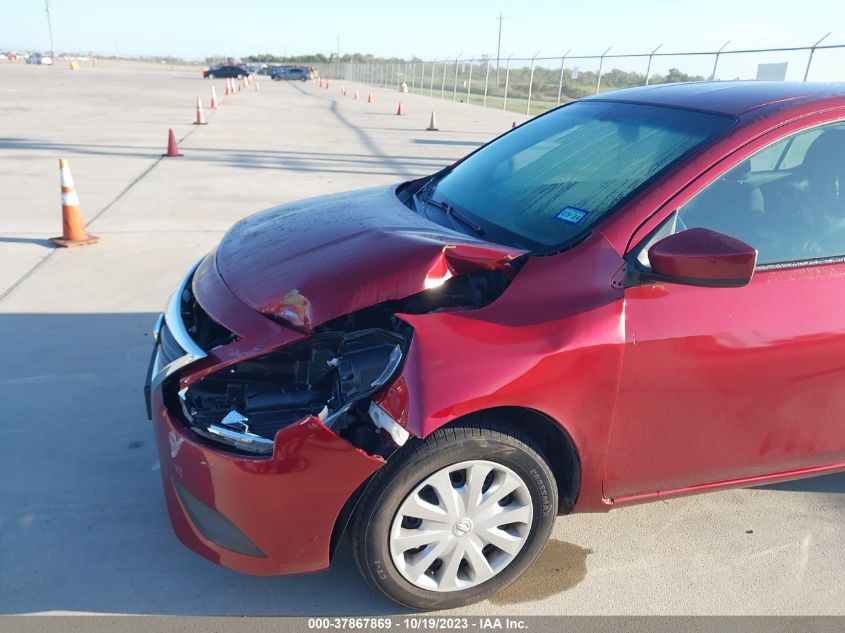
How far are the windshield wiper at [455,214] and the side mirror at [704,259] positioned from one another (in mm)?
808

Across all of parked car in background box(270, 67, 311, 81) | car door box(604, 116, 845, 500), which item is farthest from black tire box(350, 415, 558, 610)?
parked car in background box(270, 67, 311, 81)

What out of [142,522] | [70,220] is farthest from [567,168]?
[70,220]

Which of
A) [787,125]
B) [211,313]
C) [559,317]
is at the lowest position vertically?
[211,313]

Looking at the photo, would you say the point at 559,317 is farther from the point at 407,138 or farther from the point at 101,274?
the point at 407,138

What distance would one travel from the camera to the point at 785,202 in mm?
2711

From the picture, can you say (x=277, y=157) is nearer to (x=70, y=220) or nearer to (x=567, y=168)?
(x=70, y=220)

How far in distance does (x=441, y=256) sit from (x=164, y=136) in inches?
565

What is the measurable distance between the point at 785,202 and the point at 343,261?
174cm

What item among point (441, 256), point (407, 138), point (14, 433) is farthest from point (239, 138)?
point (441, 256)

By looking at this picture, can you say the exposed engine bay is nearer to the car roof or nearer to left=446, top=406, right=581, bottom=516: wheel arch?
left=446, top=406, right=581, bottom=516: wheel arch

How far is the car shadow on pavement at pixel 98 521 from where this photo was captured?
2.52 meters

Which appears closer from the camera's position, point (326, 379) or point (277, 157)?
point (326, 379)

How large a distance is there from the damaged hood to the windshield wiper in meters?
0.11

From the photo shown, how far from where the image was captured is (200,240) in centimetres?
697
